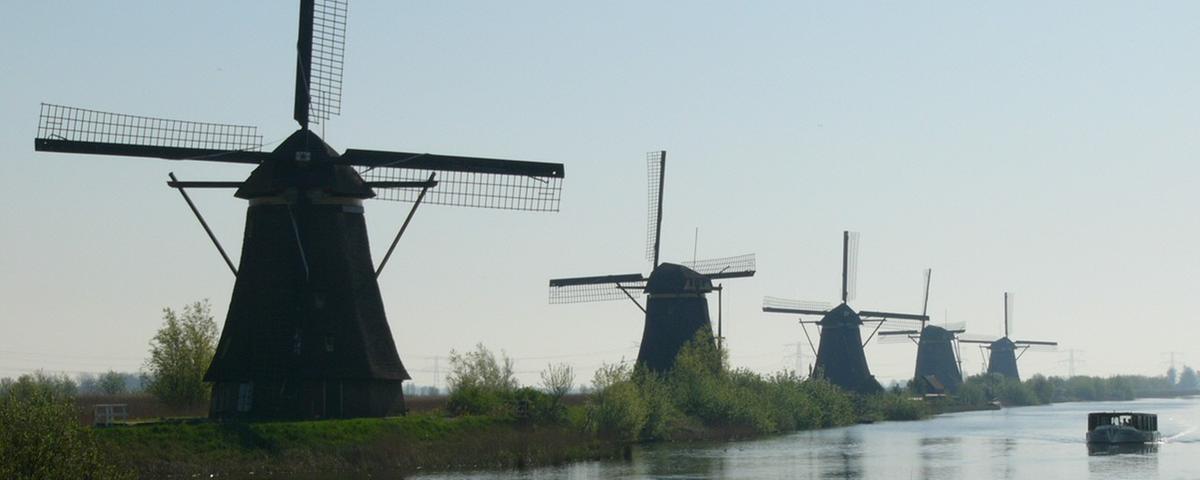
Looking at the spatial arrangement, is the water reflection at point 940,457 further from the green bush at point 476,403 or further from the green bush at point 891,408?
the green bush at point 891,408

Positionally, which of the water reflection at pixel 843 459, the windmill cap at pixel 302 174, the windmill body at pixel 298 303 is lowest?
the water reflection at pixel 843 459

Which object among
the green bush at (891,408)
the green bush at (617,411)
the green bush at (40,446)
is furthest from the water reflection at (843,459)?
the green bush at (891,408)

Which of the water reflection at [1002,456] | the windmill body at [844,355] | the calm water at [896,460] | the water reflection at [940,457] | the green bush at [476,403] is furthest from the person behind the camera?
the windmill body at [844,355]

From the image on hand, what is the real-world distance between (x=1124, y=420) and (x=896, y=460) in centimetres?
2218

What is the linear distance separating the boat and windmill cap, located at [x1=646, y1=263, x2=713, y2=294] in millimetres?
19812

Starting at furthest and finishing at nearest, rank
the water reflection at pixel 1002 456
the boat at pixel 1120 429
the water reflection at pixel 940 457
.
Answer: the boat at pixel 1120 429
the water reflection at pixel 1002 456
the water reflection at pixel 940 457

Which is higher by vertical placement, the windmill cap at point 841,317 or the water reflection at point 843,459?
the windmill cap at point 841,317

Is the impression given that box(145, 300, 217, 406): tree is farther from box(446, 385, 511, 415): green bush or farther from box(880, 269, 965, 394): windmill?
box(880, 269, 965, 394): windmill

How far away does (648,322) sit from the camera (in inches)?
3142

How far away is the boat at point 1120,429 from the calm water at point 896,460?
861mm

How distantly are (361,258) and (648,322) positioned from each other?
116ft

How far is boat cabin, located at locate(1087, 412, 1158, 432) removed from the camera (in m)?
71.2

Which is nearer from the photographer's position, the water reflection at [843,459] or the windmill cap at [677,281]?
the water reflection at [843,459]

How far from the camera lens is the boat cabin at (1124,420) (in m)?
71.2
